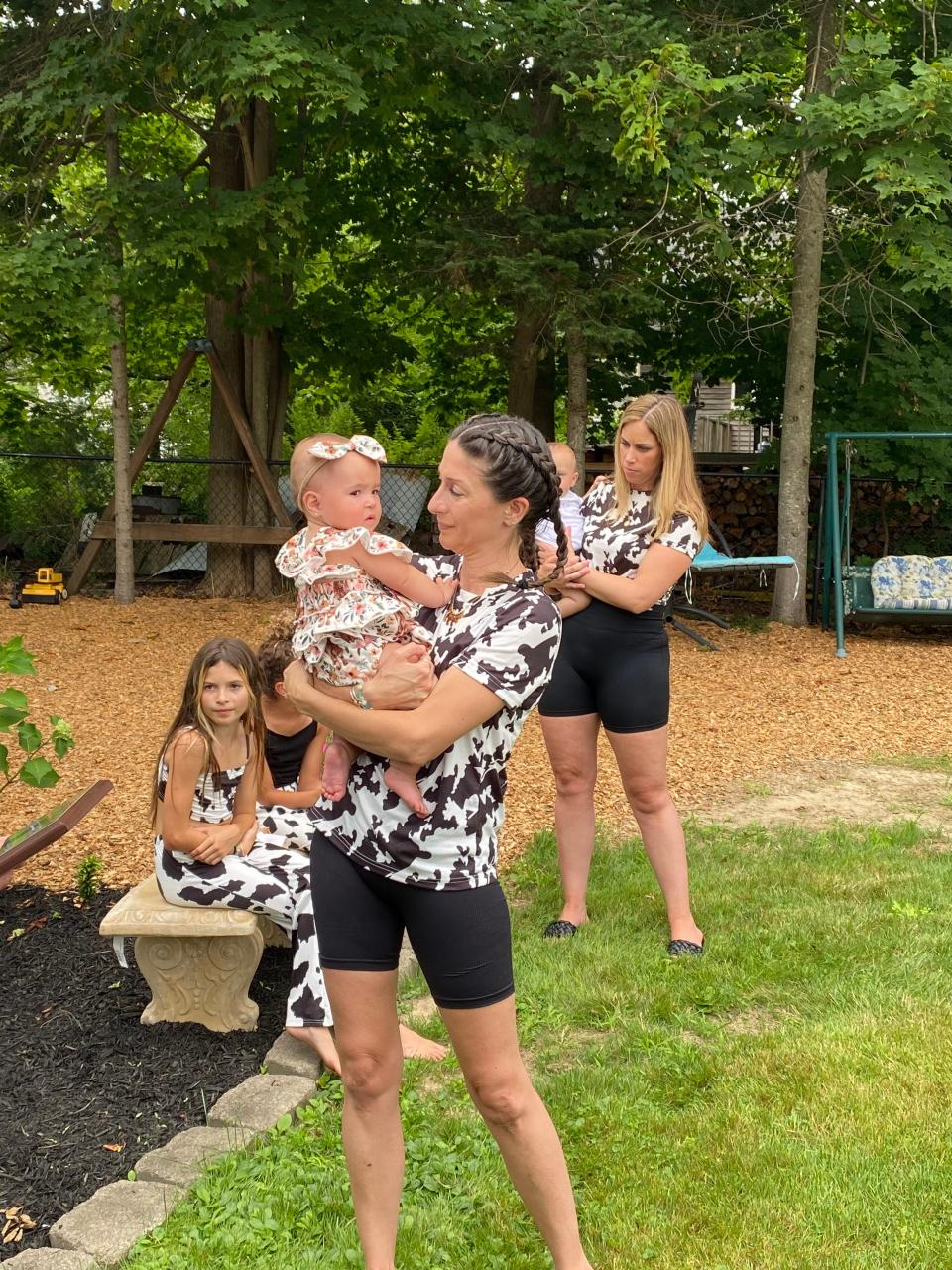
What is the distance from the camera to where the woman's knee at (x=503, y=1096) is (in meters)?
2.09

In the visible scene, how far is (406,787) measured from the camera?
2000 mm

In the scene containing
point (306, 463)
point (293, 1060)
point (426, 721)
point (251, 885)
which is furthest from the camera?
point (251, 885)

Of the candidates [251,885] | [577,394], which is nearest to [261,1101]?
[251,885]

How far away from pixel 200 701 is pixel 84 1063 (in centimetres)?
100

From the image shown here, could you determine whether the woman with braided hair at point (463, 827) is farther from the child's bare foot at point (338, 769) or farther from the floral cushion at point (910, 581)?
the floral cushion at point (910, 581)

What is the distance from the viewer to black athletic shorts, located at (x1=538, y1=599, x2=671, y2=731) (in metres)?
3.86

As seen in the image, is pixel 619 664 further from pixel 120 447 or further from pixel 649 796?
pixel 120 447

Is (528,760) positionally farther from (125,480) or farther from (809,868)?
(125,480)

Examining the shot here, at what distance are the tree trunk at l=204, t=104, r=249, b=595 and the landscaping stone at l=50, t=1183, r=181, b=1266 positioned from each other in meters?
10.0

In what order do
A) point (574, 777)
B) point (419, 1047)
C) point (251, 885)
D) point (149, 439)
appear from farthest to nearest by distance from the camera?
1. point (149, 439)
2. point (574, 777)
3. point (251, 885)
4. point (419, 1047)

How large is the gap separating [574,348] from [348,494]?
8.71 metres

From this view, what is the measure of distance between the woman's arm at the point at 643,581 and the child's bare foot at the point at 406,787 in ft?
5.78

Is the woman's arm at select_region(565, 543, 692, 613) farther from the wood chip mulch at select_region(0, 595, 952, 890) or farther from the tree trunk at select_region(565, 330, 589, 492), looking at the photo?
the tree trunk at select_region(565, 330, 589, 492)

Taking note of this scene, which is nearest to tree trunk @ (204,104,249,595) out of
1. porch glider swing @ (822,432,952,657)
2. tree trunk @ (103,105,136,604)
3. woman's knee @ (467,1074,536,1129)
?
tree trunk @ (103,105,136,604)
